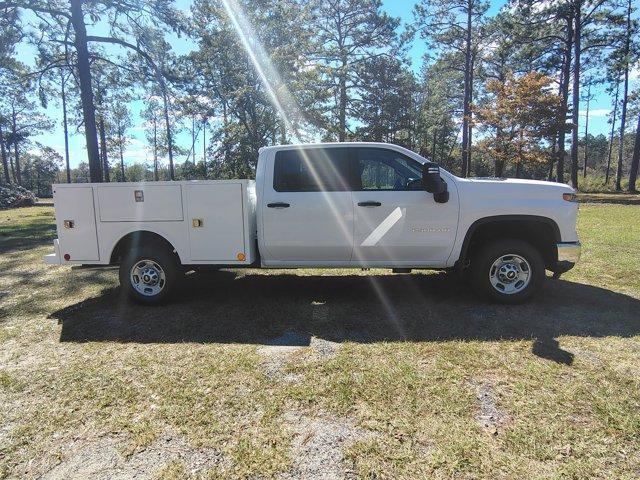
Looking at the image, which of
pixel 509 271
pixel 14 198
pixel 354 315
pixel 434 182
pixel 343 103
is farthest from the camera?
pixel 343 103

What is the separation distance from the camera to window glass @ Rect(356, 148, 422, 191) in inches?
203

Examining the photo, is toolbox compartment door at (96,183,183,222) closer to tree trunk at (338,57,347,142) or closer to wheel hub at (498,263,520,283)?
wheel hub at (498,263,520,283)

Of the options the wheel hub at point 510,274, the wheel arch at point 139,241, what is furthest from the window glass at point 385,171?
the wheel arch at point 139,241

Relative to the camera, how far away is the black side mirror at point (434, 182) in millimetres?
4832

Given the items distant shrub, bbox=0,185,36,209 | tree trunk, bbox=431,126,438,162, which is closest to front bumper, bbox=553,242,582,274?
distant shrub, bbox=0,185,36,209

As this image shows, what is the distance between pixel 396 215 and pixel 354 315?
128cm

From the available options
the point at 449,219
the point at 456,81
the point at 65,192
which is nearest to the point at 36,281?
A: the point at 65,192

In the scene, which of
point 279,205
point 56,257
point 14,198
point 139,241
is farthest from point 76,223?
point 14,198

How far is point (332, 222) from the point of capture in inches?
203

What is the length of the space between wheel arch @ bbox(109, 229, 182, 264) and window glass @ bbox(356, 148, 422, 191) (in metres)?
2.48

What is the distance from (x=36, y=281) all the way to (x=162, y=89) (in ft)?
39.4

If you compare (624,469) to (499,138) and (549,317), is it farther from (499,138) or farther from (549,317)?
(499,138)

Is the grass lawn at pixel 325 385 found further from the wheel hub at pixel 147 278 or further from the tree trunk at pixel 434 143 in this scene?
the tree trunk at pixel 434 143

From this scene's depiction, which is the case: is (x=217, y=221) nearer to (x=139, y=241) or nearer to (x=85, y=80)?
(x=139, y=241)
